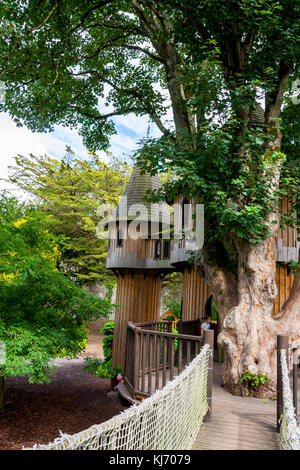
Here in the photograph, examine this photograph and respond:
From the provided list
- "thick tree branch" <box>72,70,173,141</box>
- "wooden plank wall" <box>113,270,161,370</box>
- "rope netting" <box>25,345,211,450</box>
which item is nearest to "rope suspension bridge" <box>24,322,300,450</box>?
"rope netting" <box>25,345,211,450</box>

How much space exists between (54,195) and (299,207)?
15.9 metres

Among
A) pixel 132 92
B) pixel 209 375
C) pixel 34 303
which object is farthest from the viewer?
pixel 132 92

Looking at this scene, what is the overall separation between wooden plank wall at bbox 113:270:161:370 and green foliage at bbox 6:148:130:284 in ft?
17.9

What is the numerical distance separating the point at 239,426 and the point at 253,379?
211 cm

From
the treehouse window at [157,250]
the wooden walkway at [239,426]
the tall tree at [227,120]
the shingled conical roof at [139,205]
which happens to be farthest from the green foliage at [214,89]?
the treehouse window at [157,250]

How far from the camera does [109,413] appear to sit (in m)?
12.0

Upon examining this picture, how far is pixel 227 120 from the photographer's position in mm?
8086

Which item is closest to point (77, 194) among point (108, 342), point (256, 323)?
point (108, 342)

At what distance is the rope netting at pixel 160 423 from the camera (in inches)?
74.9

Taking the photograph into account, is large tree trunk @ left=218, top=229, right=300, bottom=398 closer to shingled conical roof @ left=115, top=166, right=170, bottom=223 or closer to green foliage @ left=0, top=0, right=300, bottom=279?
green foliage @ left=0, top=0, right=300, bottom=279

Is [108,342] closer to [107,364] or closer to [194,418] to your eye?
[107,364]

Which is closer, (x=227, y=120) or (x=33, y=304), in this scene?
(x=227, y=120)

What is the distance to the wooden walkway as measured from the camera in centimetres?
432
